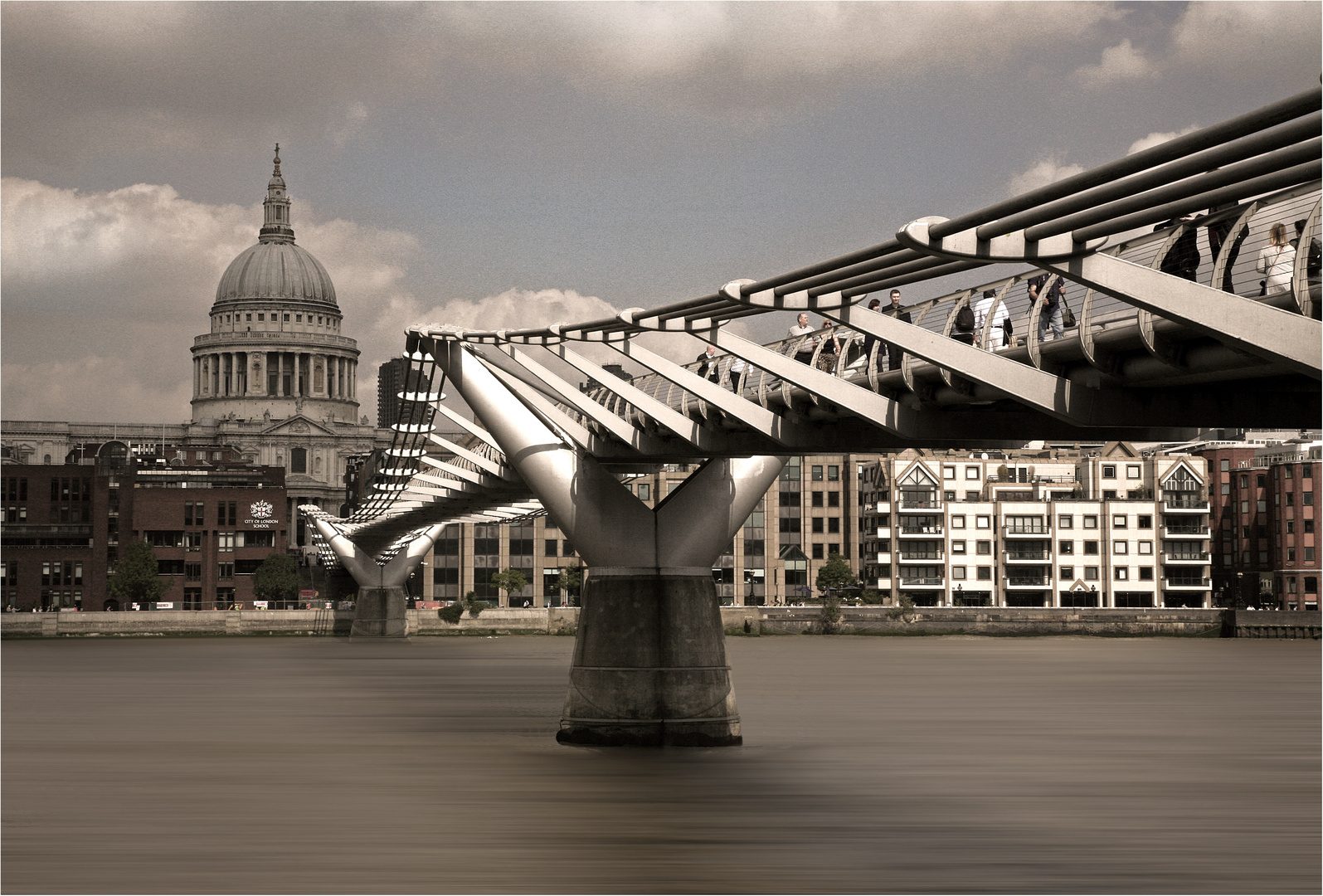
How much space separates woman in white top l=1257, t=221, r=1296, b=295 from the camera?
15.0 metres

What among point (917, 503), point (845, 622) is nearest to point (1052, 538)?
point (917, 503)

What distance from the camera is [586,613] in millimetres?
30797

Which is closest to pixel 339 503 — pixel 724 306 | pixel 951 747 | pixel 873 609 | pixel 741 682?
pixel 873 609

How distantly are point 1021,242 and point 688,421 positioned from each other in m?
14.4

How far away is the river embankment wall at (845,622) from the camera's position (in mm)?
99625

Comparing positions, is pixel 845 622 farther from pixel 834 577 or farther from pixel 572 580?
pixel 572 580

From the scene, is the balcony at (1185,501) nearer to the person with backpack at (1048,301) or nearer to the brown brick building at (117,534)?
the brown brick building at (117,534)

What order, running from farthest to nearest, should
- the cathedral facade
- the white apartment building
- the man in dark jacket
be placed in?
the cathedral facade, the white apartment building, the man in dark jacket

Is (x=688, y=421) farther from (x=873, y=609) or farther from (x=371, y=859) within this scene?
(x=873, y=609)

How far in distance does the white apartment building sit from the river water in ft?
192

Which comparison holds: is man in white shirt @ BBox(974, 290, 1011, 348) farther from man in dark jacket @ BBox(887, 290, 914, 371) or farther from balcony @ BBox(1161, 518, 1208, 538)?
balcony @ BBox(1161, 518, 1208, 538)

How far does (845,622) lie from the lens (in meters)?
102

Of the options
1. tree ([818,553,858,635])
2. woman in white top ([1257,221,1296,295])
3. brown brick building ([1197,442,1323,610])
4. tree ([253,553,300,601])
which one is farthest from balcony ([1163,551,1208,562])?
woman in white top ([1257,221,1296,295])

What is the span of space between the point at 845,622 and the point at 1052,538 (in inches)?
674
